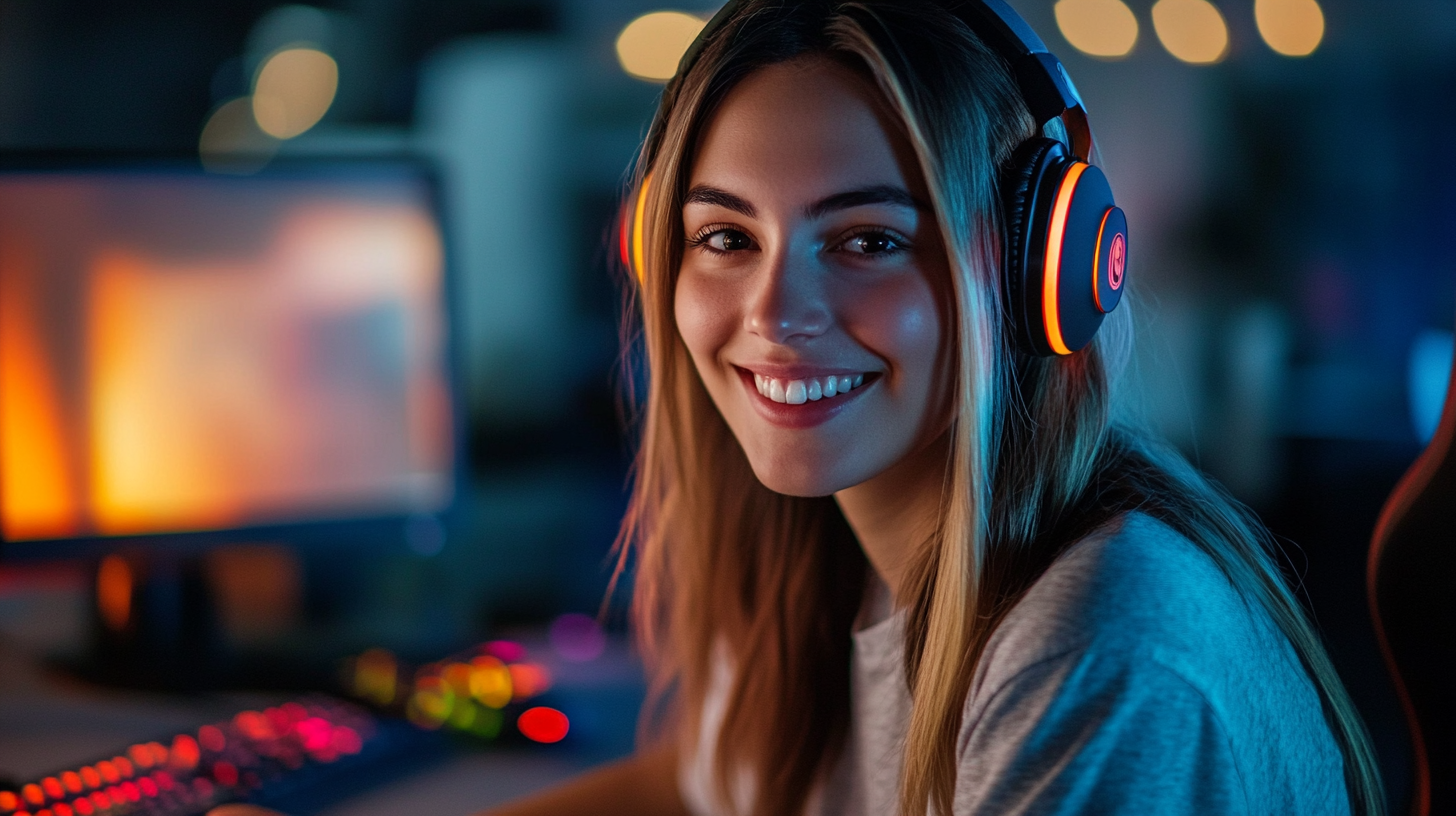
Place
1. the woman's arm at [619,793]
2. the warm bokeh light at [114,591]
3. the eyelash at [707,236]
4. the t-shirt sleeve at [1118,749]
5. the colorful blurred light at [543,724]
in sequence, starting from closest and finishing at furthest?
the t-shirt sleeve at [1118,749] → the eyelash at [707,236] → the woman's arm at [619,793] → the colorful blurred light at [543,724] → the warm bokeh light at [114,591]

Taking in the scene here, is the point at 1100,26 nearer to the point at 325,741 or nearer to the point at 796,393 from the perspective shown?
the point at 796,393

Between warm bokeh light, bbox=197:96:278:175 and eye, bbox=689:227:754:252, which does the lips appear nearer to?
eye, bbox=689:227:754:252

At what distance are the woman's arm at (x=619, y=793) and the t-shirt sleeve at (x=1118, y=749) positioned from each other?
0.47 m

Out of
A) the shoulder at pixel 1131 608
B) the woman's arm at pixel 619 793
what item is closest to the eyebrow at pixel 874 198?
the shoulder at pixel 1131 608

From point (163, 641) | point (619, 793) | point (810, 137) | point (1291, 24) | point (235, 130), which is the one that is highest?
point (1291, 24)

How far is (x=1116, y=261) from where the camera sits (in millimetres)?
737

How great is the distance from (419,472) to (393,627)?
0.68 ft

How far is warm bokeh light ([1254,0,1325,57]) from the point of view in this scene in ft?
10.8

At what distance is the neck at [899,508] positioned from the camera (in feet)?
2.77

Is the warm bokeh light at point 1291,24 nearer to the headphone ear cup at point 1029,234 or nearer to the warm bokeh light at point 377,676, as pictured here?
the headphone ear cup at point 1029,234

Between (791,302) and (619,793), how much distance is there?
508mm

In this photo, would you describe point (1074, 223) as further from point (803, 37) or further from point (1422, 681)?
point (1422, 681)

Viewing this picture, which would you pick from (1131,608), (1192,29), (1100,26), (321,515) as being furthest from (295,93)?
(1192,29)

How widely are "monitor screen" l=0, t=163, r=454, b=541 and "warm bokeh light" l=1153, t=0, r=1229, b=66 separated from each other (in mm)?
2855
